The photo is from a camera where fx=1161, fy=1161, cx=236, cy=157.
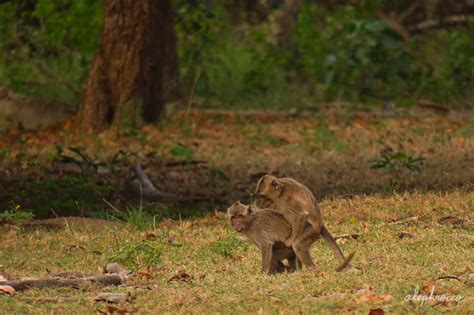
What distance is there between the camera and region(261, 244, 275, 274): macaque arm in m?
7.43

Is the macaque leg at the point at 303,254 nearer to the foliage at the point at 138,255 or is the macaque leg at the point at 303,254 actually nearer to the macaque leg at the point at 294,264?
the macaque leg at the point at 294,264

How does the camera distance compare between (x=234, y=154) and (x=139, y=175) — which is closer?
(x=139, y=175)

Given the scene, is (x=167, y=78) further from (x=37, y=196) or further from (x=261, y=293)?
(x=261, y=293)

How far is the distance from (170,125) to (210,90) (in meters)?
3.31

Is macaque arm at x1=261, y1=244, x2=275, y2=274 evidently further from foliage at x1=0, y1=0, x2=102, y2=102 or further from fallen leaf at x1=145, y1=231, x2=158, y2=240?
foliage at x1=0, y1=0, x2=102, y2=102

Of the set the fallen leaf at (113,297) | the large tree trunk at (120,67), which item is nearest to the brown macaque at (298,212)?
the fallen leaf at (113,297)

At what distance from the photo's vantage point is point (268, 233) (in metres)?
7.48

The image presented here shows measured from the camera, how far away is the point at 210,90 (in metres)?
19.3

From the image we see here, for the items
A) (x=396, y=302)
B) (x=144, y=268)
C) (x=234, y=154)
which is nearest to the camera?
(x=396, y=302)

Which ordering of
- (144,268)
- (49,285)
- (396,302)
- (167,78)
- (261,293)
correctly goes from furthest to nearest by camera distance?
1. (167,78)
2. (144,268)
3. (49,285)
4. (261,293)
5. (396,302)

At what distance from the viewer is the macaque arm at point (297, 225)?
7.31 meters

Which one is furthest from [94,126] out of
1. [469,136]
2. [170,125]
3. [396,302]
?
[396,302]

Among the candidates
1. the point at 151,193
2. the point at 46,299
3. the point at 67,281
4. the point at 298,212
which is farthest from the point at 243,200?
the point at 46,299

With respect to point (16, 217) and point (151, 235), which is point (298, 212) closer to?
point (151, 235)
